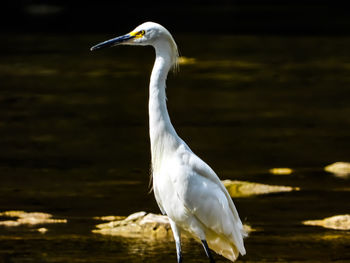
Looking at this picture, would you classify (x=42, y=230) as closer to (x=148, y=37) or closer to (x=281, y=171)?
(x=148, y=37)

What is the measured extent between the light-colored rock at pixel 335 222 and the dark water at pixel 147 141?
104mm

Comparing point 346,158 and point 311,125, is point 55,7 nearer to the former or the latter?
point 311,125

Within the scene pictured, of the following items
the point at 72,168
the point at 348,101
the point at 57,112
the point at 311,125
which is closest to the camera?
the point at 72,168

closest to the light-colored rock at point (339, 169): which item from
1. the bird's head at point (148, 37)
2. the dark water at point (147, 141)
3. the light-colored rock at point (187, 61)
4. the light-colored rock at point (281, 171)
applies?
the dark water at point (147, 141)

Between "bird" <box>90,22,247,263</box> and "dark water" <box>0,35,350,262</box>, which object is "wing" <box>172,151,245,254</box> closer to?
"bird" <box>90,22,247,263</box>

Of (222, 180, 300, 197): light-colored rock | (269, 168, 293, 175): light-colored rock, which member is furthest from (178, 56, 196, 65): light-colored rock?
(222, 180, 300, 197): light-colored rock

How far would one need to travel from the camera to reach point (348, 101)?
1361 cm

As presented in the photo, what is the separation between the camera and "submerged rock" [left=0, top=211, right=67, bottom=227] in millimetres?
7219

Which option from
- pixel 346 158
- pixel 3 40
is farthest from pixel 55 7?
pixel 346 158

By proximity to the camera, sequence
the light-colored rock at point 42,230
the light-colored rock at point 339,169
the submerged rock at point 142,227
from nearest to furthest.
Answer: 1. the submerged rock at point 142,227
2. the light-colored rock at point 42,230
3. the light-colored rock at point 339,169

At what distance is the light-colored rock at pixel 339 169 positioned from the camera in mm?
9062

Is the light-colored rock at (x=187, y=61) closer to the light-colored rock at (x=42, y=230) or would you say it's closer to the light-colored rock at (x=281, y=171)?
the light-colored rock at (x=281, y=171)

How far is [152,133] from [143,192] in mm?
2884

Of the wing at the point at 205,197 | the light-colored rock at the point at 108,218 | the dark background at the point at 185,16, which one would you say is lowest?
the light-colored rock at the point at 108,218
